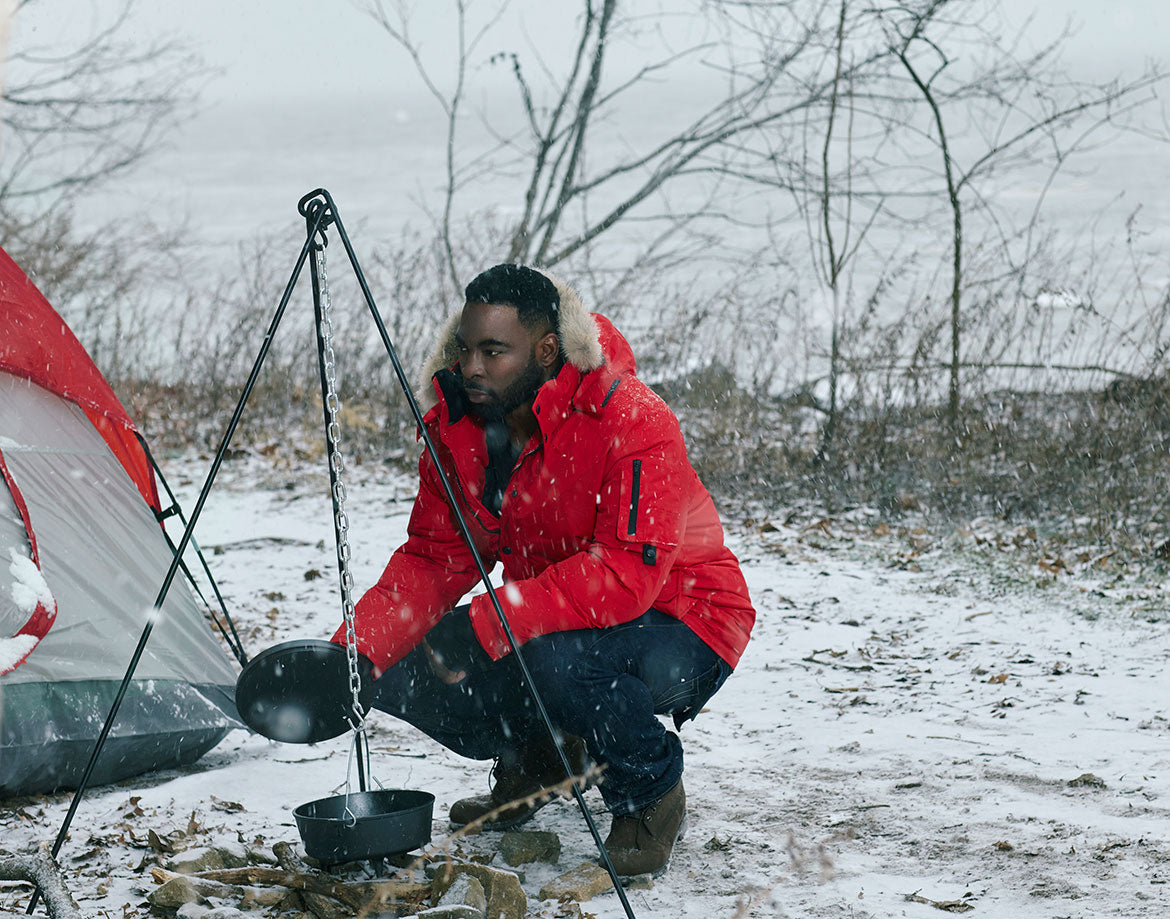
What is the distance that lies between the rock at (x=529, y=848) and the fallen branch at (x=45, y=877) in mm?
977

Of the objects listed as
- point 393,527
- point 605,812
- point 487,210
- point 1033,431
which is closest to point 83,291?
point 487,210

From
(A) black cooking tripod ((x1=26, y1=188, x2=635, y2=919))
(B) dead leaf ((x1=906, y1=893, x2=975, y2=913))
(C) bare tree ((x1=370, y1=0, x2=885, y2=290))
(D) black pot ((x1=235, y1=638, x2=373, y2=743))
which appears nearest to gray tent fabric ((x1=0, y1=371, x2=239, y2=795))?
(A) black cooking tripod ((x1=26, y1=188, x2=635, y2=919))

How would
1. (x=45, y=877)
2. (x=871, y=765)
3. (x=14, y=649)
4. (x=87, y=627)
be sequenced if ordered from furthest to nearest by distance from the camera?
(x=871, y=765)
(x=87, y=627)
(x=14, y=649)
(x=45, y=877)

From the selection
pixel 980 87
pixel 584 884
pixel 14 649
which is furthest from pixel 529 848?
pixel 980 87

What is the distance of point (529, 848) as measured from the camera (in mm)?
2773

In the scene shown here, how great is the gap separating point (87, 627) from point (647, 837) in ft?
5.57

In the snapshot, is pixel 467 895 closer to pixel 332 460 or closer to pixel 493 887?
pixel 493 887

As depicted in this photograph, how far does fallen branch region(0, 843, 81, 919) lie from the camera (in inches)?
83.3

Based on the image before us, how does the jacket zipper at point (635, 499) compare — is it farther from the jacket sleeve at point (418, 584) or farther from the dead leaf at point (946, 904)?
the dead leaf at point (946, 904)

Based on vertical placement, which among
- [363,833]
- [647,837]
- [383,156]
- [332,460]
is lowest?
[647,837]

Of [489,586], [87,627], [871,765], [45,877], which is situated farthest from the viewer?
[871,765]

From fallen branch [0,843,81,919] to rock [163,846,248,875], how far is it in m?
0.41

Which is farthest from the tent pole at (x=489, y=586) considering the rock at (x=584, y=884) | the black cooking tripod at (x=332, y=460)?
the rock at (x=584, y=884)

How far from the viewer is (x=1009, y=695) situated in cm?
393
